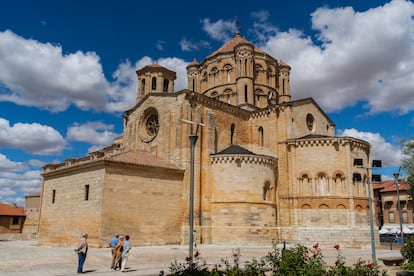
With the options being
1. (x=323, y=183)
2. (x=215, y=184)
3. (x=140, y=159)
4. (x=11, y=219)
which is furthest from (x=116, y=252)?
(x=11, y=219)

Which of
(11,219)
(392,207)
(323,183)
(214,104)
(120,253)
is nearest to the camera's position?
(120,253)

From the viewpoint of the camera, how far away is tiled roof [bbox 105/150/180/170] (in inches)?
889

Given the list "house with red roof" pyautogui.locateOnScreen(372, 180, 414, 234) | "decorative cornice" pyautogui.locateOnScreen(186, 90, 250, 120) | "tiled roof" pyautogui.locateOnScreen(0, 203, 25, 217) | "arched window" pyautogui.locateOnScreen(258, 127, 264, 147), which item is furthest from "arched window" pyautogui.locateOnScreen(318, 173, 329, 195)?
"tiled roof" pyautogui.locateOnScreen(0, 203, 25, 217)

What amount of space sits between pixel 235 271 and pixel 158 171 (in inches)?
638

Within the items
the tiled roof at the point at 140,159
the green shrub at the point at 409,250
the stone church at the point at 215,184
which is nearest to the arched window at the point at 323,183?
the stone church at the point at 215,184

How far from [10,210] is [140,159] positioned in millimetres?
40683

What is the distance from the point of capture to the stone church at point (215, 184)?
22.1m

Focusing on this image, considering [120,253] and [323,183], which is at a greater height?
[323,183]

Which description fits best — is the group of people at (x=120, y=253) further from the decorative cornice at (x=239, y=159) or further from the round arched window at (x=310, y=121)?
the round arched window at (x=310, y=121)

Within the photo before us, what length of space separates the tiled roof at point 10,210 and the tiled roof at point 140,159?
37.6 m

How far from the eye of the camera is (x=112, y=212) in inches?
830

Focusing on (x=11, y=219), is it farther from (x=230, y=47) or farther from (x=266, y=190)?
(x=266, y=190)

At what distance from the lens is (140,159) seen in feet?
79.2

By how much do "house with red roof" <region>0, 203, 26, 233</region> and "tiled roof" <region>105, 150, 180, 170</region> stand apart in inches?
1486
